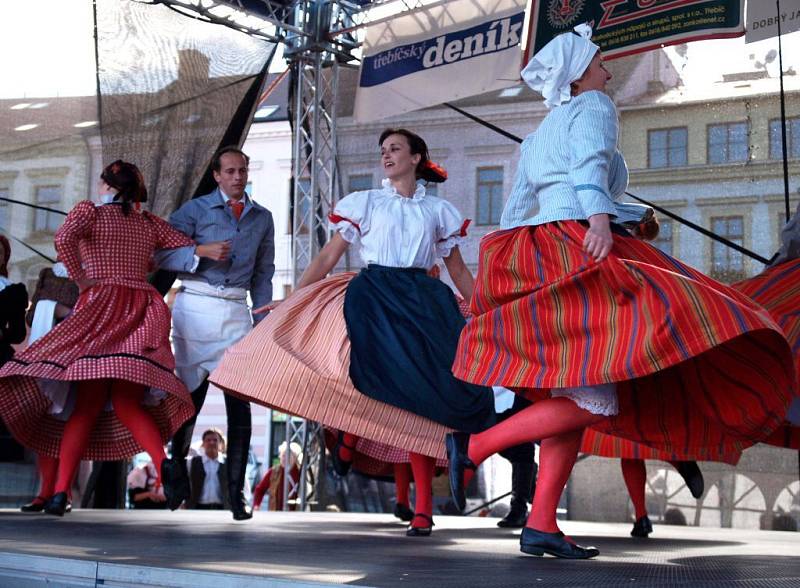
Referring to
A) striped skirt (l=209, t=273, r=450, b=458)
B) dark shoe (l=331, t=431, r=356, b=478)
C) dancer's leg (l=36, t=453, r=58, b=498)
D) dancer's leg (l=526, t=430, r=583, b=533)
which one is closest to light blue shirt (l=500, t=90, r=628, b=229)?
dancer's leg (l=526, t=430, r=583, b=533)

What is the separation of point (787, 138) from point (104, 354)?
3464 millimetres

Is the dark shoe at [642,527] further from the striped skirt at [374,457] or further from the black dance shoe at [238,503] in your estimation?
the black dance shoe at [238,503]

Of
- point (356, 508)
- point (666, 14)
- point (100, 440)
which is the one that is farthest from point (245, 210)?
point (356, 508)

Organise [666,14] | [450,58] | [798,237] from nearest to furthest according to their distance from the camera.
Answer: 1. [798,237]
2. [666,14]
3. [450,58]

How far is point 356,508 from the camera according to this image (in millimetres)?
7742

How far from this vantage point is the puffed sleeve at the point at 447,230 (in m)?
4.53

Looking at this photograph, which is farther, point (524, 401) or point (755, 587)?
point (524, 401)

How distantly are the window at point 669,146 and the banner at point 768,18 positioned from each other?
0.68 metres

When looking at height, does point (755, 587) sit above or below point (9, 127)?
below

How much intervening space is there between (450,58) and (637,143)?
121 centimetres

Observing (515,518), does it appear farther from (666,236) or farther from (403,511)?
(666,236)

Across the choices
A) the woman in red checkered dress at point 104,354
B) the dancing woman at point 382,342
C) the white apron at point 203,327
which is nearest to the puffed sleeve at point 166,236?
the woman in red checkered dress at point 104,354

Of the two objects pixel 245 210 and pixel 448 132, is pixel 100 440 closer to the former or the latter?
pixel 245 210

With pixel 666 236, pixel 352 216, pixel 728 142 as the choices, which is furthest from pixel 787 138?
pixel 352 216
